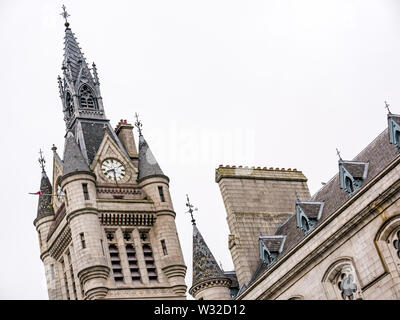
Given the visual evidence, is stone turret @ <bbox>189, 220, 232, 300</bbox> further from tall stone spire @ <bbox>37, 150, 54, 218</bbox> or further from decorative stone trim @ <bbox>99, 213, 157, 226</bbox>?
tall stone spire @ <bbox>37, 150, 54, 218</bbox>

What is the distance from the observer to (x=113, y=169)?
63969 mm

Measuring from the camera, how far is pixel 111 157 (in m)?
64.6

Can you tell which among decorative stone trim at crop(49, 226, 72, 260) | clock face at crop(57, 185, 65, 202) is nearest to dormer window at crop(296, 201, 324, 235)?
decorative stone trim at crop(49, 226, 72, 260)

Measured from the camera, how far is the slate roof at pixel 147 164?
64250 millimetres

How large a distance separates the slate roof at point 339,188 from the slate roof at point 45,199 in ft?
114

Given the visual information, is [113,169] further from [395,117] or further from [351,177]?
[395,117]

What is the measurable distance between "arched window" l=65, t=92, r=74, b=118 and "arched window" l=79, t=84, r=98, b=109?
0.99 meters

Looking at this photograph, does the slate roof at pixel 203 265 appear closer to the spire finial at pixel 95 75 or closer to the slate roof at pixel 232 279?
the slate roof at pixel 232 279

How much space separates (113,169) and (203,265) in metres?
26.1

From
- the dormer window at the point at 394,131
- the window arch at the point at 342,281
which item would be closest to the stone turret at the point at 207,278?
the window arch at the point at 342,281

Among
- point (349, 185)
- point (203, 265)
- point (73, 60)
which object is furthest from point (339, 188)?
point (73, 60)
